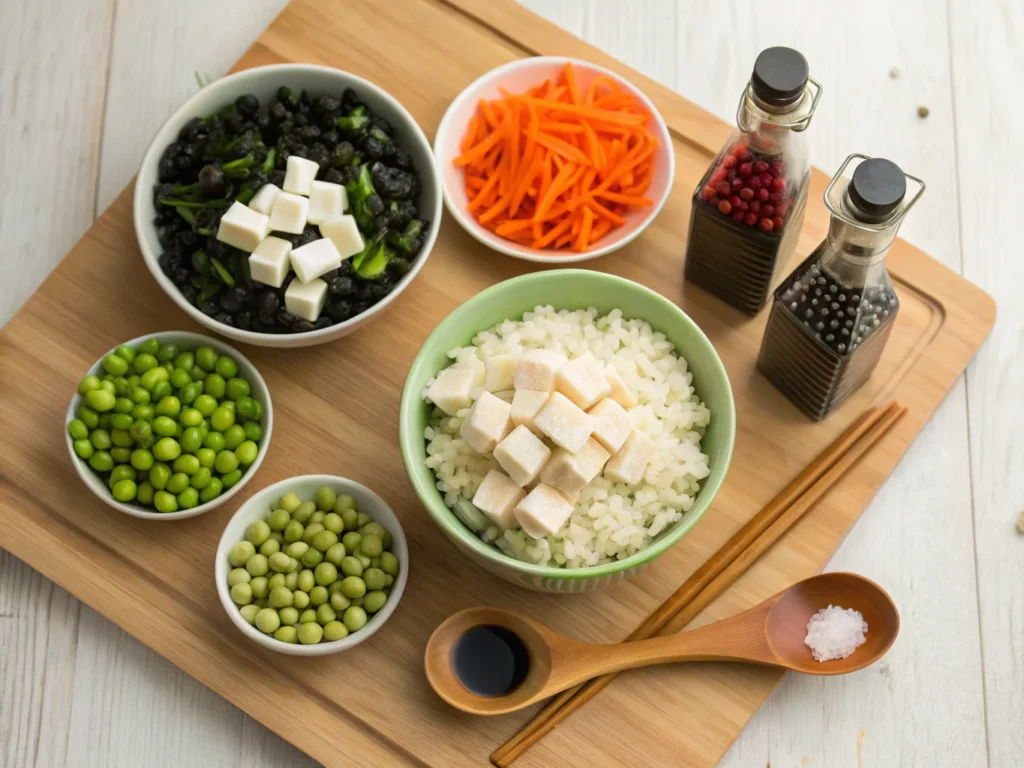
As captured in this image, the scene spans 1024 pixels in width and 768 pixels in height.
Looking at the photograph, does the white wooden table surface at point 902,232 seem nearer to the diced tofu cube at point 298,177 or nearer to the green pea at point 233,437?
the green pea at point 233,437

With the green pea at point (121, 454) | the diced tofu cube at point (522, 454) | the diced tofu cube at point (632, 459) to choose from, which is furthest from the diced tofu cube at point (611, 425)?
the green pea at point (121, 454)

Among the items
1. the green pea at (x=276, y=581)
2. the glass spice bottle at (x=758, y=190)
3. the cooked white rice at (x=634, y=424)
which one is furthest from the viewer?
the green pea at (x=276, y=581)

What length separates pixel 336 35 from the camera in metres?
3.00

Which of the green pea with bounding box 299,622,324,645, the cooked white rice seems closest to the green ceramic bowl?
the cooked white rice

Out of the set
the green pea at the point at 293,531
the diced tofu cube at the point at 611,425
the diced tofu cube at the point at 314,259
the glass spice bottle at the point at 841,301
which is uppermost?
the glass spice bottle at the point at 841,301

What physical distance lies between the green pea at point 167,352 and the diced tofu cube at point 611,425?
105cm

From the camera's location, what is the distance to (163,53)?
3213mm

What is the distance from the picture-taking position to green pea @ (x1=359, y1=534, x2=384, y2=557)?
2430 mm

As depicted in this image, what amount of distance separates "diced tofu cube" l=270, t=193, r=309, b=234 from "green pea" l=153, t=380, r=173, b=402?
448 millimetres

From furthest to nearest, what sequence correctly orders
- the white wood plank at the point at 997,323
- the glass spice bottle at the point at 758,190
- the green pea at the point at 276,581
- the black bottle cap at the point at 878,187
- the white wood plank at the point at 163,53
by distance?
the white wood plank at the point at 163,53 → the white wood plank at the point at 997,323 → the green pea at the point at 276,581 → the glass spice bottle at the point at 758,190 → the black bottle cap at the point at 878,187

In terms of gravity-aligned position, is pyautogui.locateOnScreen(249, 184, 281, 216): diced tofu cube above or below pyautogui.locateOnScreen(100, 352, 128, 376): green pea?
above

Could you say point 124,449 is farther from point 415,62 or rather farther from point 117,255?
point 415,62

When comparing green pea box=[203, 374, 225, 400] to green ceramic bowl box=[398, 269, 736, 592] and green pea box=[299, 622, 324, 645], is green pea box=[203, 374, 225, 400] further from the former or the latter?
green pea box=[299, 622, 324, 645]

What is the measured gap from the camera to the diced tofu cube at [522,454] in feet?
7.32
